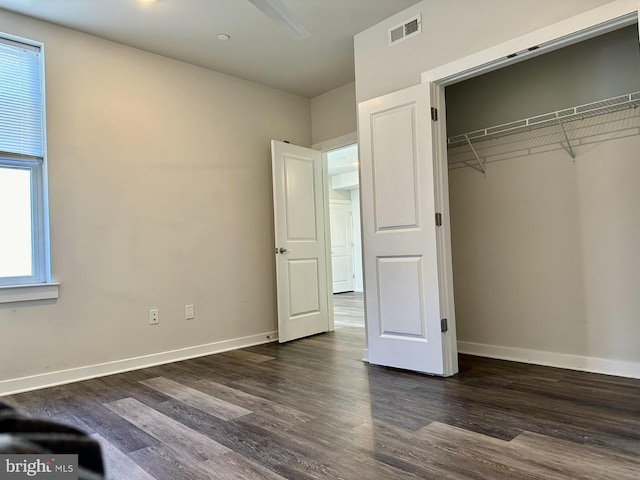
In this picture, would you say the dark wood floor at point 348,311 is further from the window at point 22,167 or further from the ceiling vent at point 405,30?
the window at point 22,167

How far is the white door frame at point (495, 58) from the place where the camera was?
226 centimetres

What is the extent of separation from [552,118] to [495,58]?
0.83 metres

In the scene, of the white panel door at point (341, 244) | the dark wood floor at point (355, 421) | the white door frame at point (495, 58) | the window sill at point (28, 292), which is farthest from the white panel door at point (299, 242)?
the white panel door at point (341, 244)

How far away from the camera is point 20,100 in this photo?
306cm

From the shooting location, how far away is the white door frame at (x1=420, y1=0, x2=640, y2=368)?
226cm

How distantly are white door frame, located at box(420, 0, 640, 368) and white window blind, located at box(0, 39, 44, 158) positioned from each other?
286cm

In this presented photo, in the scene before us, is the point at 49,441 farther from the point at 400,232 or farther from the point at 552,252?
the point at 552,252

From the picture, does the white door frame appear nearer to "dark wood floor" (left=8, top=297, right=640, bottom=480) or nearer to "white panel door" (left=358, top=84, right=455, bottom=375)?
"white panel door" (left=358, top=84, right=455, bottom=375)

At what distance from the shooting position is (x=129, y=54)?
3561 mm

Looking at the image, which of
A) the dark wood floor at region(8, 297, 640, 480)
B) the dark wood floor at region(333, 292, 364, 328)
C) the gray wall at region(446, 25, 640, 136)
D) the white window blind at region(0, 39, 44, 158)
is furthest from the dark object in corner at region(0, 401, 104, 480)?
the dark wood floor at region(333, 292, 364, 328)

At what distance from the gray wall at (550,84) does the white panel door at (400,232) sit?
94 centimetres

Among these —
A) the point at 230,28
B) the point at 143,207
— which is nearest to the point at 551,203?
the point at 230,28

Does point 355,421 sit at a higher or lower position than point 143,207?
lower

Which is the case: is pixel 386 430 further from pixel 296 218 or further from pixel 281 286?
pixel 296 218
